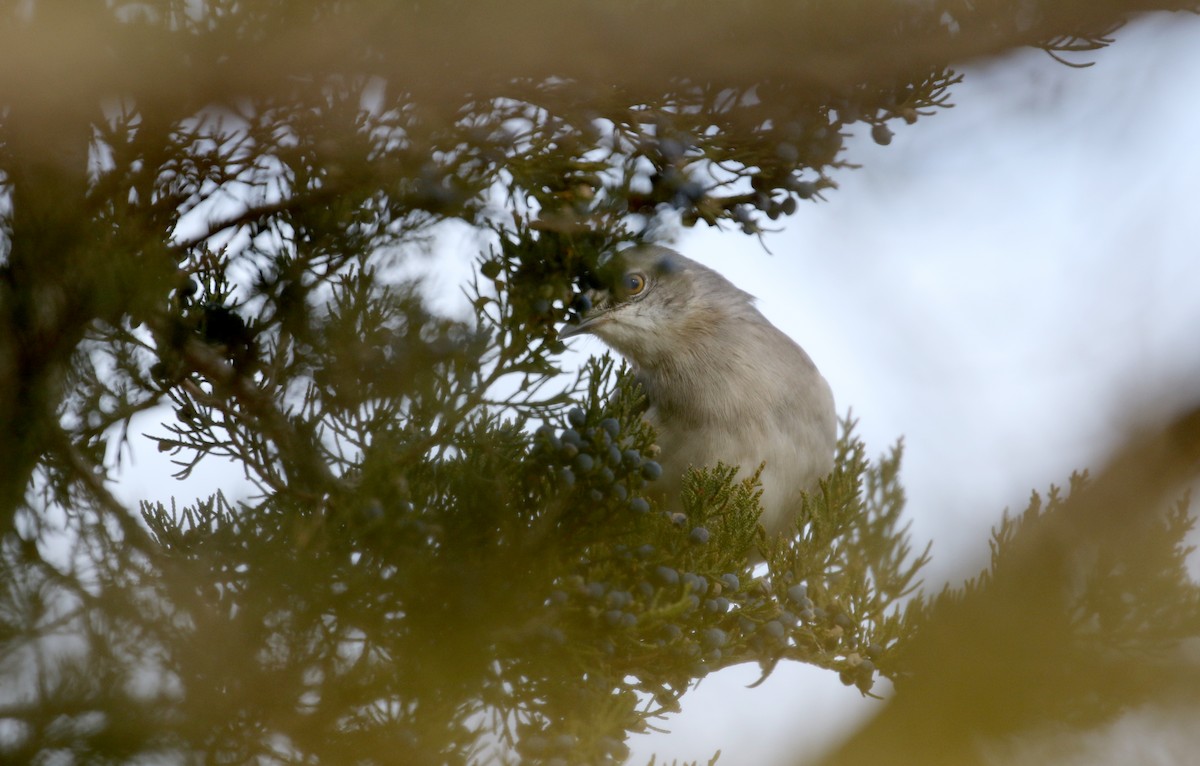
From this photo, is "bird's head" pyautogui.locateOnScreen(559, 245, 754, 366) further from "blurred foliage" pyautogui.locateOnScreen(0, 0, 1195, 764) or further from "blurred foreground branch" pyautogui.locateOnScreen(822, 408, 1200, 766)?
"blurred foreground branch" pyautogui.locateOnScreen(822, 408, 1200, 766)

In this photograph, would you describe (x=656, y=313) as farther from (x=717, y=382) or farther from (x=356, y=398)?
(x=356, y=398)

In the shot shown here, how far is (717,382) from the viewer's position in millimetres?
3982

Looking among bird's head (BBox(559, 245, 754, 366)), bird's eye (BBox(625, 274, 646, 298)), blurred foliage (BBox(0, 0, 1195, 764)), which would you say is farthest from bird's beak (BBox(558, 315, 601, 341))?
blurred foliage (BBox(0, 0, 1195, 764))

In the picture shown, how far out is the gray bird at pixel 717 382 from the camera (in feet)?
12.5

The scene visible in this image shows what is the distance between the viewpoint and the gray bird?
3.80 metres

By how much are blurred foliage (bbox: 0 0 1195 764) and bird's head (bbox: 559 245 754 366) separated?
4.94 ft

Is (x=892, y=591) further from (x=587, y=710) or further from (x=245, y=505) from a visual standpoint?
(x=245, y=505)

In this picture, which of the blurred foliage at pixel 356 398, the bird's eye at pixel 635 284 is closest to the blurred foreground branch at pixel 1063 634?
the blurred foliage at pixel 356 398

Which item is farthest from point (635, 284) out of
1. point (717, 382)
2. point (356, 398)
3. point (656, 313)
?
point (356, 398)

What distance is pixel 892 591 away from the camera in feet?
10.0

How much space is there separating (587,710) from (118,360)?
1.22m

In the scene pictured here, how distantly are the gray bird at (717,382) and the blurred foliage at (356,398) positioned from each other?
1.12m

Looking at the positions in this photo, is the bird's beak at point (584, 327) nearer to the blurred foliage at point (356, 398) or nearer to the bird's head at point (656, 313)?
the bird's head at point (656, 313)

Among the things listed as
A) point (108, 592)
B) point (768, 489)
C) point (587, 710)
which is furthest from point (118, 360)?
point (768, 489)
